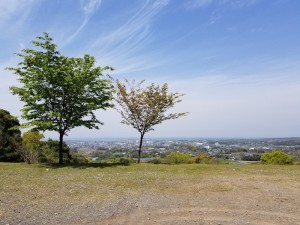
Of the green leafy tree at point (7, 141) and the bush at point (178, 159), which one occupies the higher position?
the green leafy tree at point (7, 141)

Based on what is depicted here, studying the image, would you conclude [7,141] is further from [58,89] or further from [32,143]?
[58,89]

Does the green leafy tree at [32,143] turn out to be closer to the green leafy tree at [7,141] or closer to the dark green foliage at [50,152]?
the green leafy tree at [7,141]

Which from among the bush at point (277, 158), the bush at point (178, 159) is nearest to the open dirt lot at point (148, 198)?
the bush at point (277, 158)

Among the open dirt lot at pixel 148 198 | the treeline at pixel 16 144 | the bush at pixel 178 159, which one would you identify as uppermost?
the treeline at pixel 16 144

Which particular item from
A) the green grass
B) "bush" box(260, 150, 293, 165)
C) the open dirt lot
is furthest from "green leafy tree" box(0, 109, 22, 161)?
"bush" box(260, 150, 293, 165)

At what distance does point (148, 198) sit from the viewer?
1402 centimetres

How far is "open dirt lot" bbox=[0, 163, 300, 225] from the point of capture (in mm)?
11070

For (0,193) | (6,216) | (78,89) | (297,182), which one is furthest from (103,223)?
(78,89)

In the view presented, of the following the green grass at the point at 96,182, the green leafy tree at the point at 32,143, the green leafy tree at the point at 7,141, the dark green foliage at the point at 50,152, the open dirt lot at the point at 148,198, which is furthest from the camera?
the dark green foliage at the point at 50,152

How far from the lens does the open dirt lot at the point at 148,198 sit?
11070 millimetres

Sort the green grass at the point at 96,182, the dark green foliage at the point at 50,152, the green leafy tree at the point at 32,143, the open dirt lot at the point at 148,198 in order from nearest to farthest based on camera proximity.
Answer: the open dirt lot at the point at 148,198
the green grass at the point at 96,182
the green leafy tree at the point at 32,143
the dark green foliage at the point at 50,152

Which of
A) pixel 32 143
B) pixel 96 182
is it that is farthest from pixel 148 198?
pixel 32 143

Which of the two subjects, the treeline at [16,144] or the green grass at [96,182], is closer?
the green grass at [96,182]

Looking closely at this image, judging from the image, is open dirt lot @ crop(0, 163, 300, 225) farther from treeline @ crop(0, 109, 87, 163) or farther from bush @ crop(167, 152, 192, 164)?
treeline @ crop(0, 109, 87, 163)
